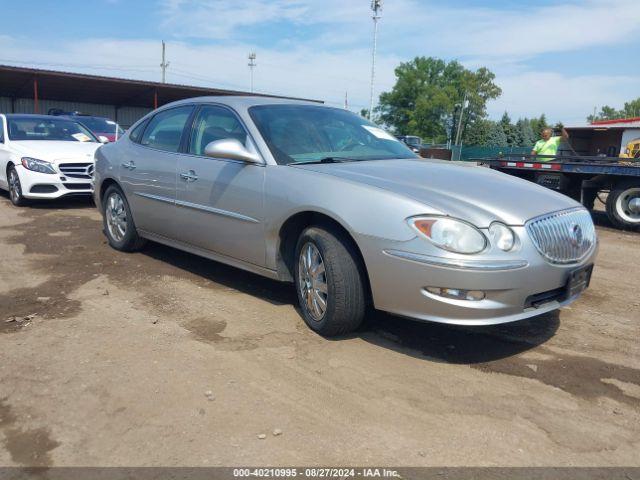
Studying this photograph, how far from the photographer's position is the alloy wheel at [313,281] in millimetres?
3736

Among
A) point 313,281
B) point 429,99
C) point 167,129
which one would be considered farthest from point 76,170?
point 429,99

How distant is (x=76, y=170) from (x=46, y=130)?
5.35 feet

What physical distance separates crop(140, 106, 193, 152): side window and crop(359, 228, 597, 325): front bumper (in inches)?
98.9

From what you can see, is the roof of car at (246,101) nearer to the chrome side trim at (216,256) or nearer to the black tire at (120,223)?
the chrome side trim at (216,256)

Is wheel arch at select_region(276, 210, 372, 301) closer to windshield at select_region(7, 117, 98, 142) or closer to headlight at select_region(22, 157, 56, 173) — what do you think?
headlight at select_region(22, 157, 56, 173)

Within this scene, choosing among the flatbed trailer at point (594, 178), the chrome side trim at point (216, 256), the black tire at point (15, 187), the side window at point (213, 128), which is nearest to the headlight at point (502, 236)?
the chrome side trim at point (216, 256)

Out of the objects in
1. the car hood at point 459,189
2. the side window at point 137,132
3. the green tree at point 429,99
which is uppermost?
the green tree at point 429,99

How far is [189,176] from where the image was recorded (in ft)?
15.7

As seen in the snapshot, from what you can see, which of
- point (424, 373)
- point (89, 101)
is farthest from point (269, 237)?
point (89, 101)

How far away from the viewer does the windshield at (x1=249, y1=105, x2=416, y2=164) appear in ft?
14.1

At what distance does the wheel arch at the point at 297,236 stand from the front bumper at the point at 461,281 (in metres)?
0.17

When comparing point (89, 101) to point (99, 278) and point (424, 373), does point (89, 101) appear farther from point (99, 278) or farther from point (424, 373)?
point (424, 373)

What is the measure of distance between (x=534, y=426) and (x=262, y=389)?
1398 millimetres

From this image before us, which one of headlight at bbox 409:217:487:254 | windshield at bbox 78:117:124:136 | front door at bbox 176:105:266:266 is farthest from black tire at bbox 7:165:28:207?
headlight at bbox 409:217:487:254
